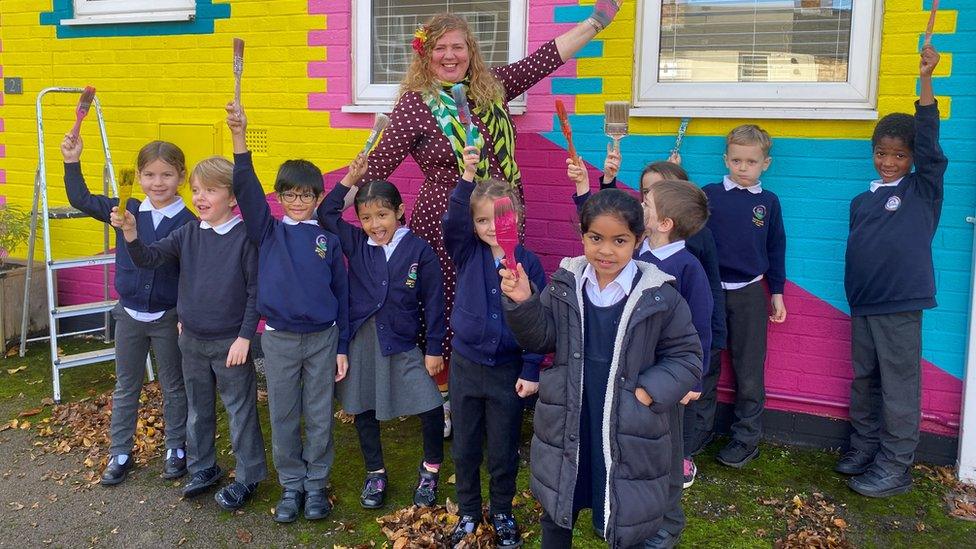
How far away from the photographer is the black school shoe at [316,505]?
3453 millimetres

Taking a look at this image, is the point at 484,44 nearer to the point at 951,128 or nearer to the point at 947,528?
the point at 951,128

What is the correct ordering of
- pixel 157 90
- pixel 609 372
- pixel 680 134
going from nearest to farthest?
pixel 609 372 < pixel 680 134 < pixel 157 90

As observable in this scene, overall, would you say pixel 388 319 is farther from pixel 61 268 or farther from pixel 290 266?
pixel 61 268

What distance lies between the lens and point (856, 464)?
3.83 meters

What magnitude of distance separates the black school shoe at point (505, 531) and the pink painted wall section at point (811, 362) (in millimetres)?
1708

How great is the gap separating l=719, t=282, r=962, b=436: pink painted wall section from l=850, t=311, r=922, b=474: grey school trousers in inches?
9.7

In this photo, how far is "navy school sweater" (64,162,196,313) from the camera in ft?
12.0

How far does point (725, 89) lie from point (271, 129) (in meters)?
2.80

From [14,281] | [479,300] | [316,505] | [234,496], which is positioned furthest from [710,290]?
[14,281]

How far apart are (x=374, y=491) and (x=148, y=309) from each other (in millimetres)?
1340

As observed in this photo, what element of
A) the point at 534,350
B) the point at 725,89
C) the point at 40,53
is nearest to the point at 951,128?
the point at 725,89

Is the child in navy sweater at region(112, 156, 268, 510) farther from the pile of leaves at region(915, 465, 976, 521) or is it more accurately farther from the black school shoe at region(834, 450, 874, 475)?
the pile of leaves at region(915, 465, 976, 521)

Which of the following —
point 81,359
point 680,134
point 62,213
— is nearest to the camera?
point 680,134

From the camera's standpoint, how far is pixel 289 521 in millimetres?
3447
